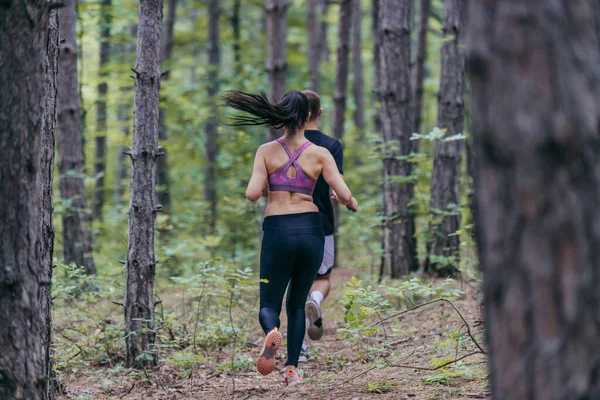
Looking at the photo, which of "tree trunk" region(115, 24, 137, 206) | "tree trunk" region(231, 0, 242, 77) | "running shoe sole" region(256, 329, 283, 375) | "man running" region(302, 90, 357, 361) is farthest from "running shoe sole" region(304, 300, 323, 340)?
"tree trunk" region(231, 0, 242, 77)

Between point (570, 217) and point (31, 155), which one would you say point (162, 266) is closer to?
point (31, 155)

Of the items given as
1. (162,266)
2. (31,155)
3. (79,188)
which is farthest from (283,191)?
(162,266)

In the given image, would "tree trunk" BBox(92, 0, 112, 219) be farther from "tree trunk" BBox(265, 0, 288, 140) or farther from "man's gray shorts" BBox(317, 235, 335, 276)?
"man's gray shorts" BBox(317, 235, 335, 276)

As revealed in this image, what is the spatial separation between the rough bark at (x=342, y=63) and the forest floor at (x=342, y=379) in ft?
23.5

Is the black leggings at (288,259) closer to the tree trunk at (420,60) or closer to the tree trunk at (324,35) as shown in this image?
the tree trunk at (420,60)

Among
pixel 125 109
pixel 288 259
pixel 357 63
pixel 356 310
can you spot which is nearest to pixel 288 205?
pixel 288 259

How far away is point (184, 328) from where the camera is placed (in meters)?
6.91

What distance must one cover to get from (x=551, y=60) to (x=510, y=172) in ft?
1.15

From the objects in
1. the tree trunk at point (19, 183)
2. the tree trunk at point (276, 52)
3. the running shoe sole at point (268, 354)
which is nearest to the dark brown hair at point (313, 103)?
the running shoe sole at point (268, 354)

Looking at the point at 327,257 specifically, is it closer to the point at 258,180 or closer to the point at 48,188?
the point at 258,180

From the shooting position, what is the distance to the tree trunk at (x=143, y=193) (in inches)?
234

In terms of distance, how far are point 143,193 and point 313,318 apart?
2.04m

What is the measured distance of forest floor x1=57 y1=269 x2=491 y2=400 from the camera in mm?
4934

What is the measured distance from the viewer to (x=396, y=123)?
10398 mm
